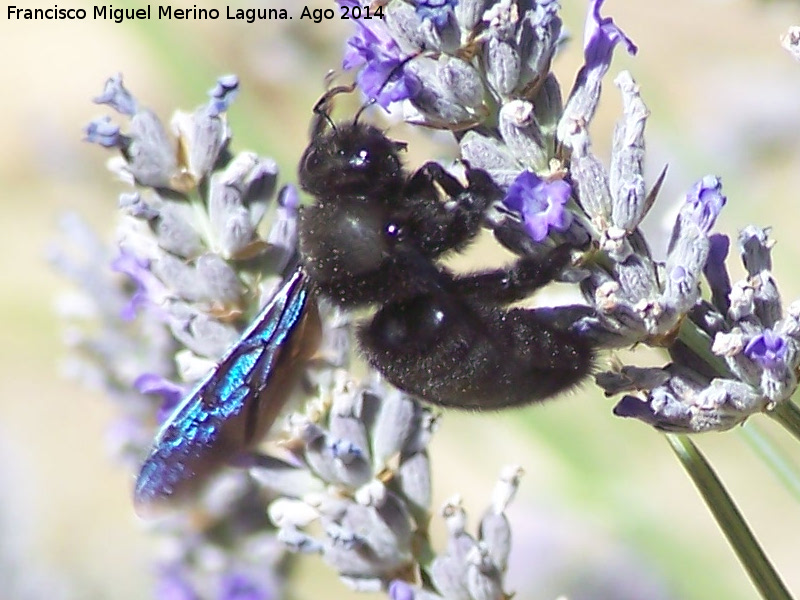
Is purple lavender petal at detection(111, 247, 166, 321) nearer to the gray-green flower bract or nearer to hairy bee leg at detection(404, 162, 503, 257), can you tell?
the gray-green flower bract

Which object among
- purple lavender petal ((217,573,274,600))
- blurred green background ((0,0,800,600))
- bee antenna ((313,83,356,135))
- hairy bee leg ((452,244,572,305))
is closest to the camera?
hairy bee leg ((452,244,572,305))

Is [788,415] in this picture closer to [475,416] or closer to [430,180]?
[430,180]

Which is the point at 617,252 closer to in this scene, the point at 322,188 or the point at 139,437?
the point at 322,188

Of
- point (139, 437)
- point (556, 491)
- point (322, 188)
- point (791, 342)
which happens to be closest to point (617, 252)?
point (791, 342)

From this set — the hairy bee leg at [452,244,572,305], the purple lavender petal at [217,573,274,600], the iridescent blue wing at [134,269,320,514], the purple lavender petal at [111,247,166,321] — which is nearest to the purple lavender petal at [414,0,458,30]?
the hairy bee leg at [452,244,572,305]

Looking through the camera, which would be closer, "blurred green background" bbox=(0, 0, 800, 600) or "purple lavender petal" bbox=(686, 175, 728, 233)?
"purple lavender petal" bbox=(686, 175, 728, 233)

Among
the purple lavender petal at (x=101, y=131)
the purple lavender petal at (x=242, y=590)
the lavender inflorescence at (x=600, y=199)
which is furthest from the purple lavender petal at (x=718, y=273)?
the purple lavender petal at (x=242, y=590)

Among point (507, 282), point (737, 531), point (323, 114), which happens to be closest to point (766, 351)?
point (737, 531)
